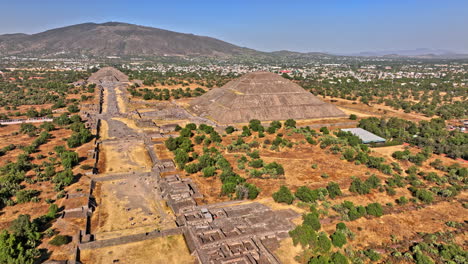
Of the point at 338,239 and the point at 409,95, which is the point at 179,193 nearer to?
the point at 338,239

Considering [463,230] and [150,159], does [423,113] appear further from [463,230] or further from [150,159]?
[150,159]

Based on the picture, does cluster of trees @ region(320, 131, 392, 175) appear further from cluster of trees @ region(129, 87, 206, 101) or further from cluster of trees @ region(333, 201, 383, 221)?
cluster of trees @ region(129, 87, 206, 101)

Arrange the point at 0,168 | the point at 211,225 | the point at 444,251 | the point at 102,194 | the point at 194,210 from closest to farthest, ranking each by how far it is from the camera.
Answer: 1. the point at 444,251
2. the point at 211,225
3. the point at 194,210
4. the point at 102,194
5. the point at 0,168

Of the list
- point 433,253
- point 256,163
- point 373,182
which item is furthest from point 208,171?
point 433,253

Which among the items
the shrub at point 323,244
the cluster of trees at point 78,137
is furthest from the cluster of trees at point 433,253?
the cluster of trees at point 78,137

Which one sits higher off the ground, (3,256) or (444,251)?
(3,256)

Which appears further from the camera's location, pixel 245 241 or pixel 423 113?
pixel 423 113

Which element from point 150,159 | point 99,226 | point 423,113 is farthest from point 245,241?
point 423,113
